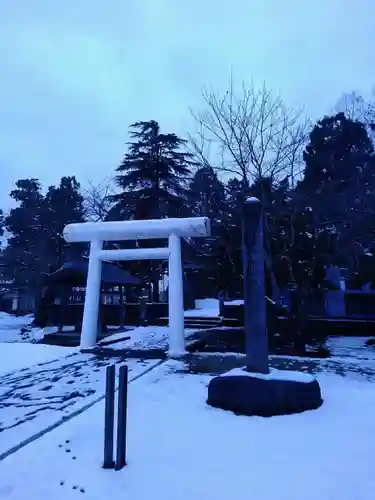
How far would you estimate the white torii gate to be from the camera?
11.2 m

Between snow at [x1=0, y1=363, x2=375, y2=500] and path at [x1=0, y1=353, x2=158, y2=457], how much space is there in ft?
1.21

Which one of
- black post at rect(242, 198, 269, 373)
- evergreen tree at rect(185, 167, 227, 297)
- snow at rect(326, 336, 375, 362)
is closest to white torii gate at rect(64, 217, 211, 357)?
evergreen tree at rect(185, 167, 227, 297)

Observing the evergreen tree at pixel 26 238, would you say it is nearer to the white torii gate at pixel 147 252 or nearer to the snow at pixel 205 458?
the white torii gate at pixel 147 252

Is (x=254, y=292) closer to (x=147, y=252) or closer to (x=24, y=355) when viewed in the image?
(x=147, y=252)

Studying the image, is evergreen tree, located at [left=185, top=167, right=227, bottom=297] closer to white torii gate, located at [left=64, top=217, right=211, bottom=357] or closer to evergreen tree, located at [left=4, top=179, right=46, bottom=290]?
white torii gate, located at [left=64, top=217, right=211, bottom=357]

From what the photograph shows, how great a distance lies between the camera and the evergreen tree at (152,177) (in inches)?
946

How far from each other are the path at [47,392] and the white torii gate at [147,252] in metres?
1.58

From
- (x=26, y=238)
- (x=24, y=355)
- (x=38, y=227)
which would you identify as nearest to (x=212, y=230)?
(x=24, y=355)

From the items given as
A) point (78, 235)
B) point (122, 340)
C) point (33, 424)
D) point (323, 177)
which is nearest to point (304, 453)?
point (33, 424)

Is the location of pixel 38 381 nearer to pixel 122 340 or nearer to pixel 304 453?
pixel 304 453

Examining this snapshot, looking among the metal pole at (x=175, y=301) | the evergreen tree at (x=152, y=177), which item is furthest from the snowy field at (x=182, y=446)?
the evergreen tree at (x=152, y=177)

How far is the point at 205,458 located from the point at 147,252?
28.4 feet

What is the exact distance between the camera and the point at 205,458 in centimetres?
391

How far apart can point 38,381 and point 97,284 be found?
473 cm
